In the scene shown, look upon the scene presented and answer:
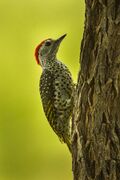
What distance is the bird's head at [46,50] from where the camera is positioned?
8599 mm

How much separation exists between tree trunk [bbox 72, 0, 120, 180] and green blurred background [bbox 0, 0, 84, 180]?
6.41 meters

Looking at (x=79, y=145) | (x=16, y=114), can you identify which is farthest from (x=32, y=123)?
(x=79, y=145)

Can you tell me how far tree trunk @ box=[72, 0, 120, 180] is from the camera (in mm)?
5680

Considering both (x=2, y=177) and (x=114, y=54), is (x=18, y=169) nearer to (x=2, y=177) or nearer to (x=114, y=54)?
(x=2, y=177)

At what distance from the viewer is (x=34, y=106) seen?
14367 mm

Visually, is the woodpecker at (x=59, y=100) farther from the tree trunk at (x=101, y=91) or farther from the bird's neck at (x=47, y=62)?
the tree trunk at (x=101, y=91)

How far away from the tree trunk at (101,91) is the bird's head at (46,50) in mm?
2751

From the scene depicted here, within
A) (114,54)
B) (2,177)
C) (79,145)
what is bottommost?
(2,177)

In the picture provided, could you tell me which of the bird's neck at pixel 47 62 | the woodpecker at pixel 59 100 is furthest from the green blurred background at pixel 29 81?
the woodpecker at pixel 59 100

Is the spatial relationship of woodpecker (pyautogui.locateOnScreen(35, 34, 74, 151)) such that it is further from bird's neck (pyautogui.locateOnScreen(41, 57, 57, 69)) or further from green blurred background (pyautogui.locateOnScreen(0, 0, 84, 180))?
green blurred background (pyautogui.locateOnScreen(0, 0, 84, 180))

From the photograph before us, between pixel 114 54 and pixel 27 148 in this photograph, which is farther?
pixel 27 148

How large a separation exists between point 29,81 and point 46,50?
5865 millimetres

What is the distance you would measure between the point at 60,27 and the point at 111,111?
28.4 feet

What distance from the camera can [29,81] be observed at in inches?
571
